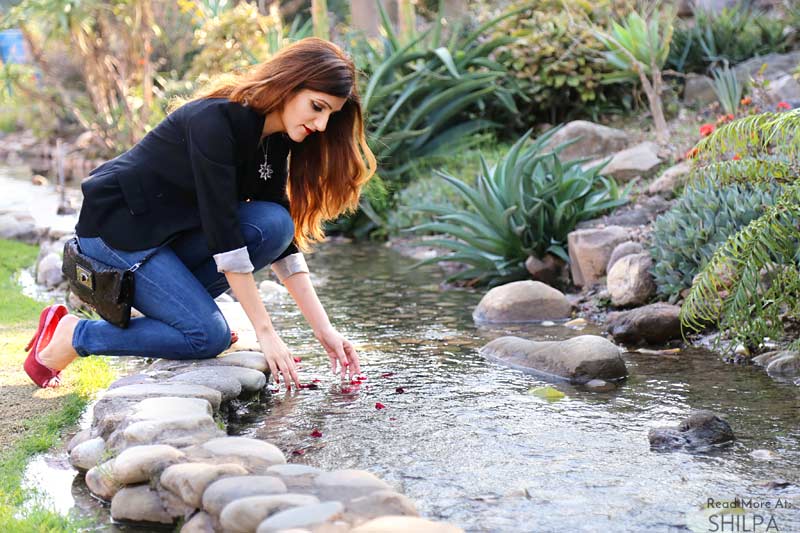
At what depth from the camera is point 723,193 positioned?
4.81 meters

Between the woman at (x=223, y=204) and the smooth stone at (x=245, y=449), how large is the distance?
1.87ft

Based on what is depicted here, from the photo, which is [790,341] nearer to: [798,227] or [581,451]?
[798,227]

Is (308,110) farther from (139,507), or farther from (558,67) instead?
(558,67)

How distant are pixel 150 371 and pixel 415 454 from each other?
3.74 feet

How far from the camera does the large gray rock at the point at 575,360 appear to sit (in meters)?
3.79

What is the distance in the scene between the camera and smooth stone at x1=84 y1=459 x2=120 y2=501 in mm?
2586

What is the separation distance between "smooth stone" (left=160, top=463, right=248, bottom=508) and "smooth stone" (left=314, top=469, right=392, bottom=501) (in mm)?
209

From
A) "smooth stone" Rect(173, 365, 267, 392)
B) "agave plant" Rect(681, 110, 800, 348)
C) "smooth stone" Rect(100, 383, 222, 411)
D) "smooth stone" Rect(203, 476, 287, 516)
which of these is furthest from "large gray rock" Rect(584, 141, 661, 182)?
"smooth stone" Rect(203, 476, 287, 516)

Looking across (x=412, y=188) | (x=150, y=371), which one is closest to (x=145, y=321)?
(x=150, y=371)

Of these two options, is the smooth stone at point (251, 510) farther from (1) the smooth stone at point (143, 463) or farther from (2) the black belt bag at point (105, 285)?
(2) the black belt bag at point (105, 285)

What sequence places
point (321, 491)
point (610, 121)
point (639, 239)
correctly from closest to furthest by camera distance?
point (321, 491)
point (639, 239)
point (610, 121)

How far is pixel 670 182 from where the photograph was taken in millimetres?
6523

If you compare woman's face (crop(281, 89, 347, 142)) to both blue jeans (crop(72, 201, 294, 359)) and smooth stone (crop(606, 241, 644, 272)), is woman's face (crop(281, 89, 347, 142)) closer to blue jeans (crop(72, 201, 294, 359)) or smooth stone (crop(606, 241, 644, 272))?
blue jeans (crop(72, 201, 294, 359))

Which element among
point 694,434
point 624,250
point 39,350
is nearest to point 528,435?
point 694,434
